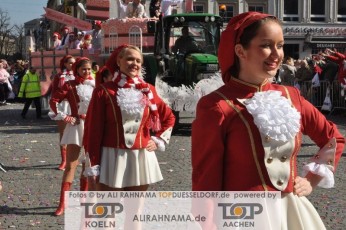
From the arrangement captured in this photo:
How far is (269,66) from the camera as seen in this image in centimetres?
296

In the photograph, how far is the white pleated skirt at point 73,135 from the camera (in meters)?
7.34

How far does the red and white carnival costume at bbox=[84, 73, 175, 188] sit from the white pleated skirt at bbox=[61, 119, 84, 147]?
200 cm

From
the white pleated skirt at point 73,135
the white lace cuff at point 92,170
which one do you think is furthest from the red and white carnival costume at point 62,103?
the white lace cuff at point 92,170

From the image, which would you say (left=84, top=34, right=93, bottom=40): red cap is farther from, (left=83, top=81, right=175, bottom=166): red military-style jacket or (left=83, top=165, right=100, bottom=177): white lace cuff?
(left=83, top=165, right=100, bottom=177): white lace cuff

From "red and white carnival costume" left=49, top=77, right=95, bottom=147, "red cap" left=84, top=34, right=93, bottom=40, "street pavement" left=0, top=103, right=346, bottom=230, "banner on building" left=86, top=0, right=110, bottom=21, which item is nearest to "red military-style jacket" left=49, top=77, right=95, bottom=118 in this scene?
"red and white carnival costume" left=49, top=77, right=95, bottom=147

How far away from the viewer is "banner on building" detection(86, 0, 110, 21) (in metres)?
23.4

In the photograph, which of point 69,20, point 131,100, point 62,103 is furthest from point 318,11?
point 131,100

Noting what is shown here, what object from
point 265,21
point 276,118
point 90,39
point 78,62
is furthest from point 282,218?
point 90,39

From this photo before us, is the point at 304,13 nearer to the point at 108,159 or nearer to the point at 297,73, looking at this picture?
the point at 297,73

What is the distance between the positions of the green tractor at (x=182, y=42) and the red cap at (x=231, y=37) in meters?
11.5

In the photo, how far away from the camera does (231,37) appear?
Result: 303 centimetres

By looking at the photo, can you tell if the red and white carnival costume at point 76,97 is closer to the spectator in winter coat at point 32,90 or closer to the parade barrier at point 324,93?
the parade barrier at point 324,93

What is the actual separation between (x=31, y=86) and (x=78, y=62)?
13112 mm

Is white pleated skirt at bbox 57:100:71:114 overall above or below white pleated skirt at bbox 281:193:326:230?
below
